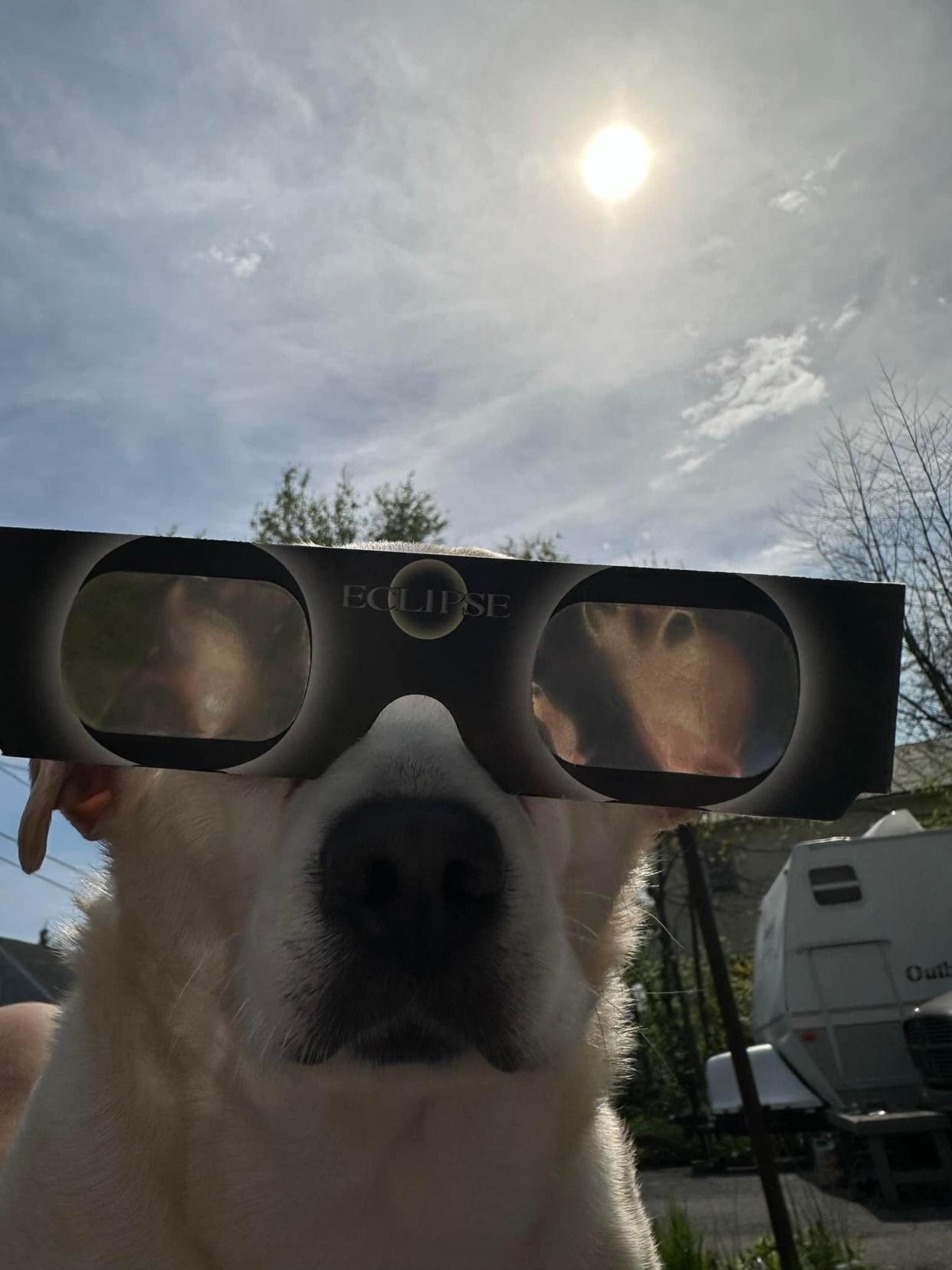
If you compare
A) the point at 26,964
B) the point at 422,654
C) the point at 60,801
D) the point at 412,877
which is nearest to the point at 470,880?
the point at 412,877

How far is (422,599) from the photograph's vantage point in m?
1.36

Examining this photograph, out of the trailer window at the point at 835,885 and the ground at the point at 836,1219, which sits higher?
the trailer window at the point at 835,885

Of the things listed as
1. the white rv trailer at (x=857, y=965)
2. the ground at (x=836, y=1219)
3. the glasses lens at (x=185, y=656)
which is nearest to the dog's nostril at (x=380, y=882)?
the glasses lens at (x=185, y=656)

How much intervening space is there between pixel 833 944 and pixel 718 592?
9467mm

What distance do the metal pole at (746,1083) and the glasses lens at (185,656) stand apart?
11.6 feet

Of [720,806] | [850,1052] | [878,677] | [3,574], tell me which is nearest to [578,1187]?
[720,806]

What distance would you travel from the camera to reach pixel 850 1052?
30.2 feet

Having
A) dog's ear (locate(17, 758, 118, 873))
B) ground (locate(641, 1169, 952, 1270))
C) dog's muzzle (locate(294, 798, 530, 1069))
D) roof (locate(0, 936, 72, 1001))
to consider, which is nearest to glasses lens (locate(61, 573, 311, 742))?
dog's muzzle (locate(294, 798, 530, 1069))

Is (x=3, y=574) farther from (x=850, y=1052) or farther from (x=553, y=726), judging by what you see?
(x=850, y=1052)

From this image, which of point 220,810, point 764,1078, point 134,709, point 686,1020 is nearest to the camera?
point 134,709

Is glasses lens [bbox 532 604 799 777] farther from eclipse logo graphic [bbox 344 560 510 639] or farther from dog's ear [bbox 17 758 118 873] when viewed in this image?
dog's ear [bbox 17 758 118 873]

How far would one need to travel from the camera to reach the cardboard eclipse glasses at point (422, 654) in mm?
1340

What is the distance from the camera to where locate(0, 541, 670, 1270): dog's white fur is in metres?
1.51

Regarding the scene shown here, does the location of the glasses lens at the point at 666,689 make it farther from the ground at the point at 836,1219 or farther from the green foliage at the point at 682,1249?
the ground at the point at 836,1219
